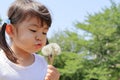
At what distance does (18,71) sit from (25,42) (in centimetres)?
14

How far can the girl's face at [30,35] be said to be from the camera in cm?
169

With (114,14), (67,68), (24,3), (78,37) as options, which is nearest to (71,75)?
(67,68)

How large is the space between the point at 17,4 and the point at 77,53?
13866mm

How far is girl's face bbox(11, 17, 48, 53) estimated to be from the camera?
1.69 meters

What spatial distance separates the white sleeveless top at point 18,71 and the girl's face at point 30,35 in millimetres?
90

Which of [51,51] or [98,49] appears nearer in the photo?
[51,51]

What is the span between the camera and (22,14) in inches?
69.1

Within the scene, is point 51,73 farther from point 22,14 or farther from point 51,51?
point 22,14

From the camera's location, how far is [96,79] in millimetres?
14367

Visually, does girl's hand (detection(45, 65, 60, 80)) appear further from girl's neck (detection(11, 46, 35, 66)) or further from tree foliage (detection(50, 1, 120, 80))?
tree foliage (detection(50, 1, 120, 80))

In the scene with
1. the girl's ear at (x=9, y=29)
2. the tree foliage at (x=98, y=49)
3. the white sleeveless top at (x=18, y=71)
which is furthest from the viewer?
the tree foliage at (x=98, y=49)

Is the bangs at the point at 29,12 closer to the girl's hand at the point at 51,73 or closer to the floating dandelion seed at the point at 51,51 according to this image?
the floating dandelion seed at the point at 51,51

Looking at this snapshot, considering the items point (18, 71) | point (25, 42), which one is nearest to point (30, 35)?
point (25, 42)

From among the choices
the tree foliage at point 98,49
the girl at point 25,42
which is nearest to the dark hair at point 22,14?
the girl at point 25,42
